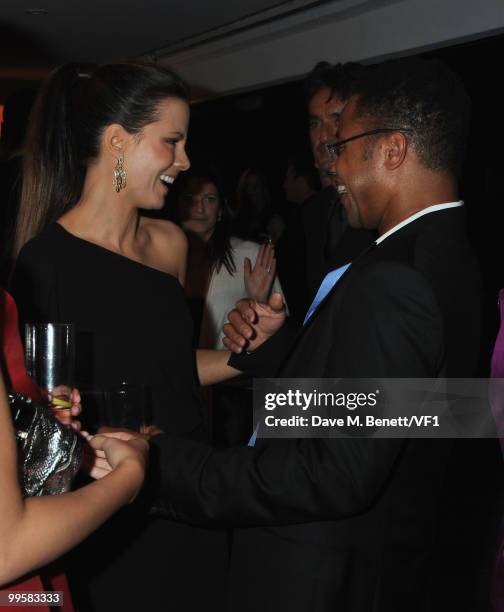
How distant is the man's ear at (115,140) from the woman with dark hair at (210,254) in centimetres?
159

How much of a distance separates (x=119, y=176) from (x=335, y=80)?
1704 millimetres

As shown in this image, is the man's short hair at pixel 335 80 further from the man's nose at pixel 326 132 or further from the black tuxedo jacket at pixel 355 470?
the black tuxedo jacket at pixel 355 470

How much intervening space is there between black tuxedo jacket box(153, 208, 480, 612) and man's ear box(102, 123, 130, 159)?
3.21 feet

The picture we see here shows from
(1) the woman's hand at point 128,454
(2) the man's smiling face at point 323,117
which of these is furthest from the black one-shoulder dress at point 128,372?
(2) the man's smiling face at point 323,117

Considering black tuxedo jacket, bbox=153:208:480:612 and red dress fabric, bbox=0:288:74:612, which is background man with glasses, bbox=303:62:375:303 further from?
red dress fabric, bbox=0:288:74:612

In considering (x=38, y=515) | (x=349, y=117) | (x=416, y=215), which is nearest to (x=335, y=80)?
(x=349, y=117)

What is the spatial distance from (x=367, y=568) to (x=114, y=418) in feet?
1.84

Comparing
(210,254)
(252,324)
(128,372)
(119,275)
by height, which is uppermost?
(210,254)

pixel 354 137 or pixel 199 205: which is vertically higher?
pixel 199 205

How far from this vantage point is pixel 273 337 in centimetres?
217

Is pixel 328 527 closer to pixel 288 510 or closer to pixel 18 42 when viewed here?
pixel 288 510

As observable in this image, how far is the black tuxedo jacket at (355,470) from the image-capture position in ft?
4.44

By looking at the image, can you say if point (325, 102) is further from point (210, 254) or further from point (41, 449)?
point (41, 449)

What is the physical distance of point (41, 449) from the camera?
1206mm
